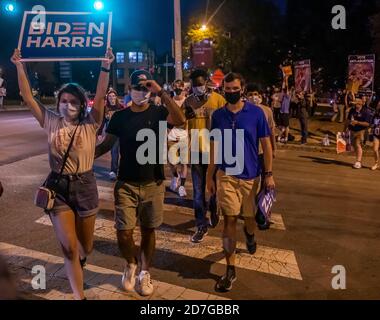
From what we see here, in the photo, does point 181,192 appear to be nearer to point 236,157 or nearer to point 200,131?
point 200,131

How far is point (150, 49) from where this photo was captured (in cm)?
10469

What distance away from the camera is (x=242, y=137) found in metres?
4.50

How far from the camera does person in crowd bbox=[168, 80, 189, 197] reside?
7.45m

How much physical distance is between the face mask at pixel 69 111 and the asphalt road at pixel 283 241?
1768 mm

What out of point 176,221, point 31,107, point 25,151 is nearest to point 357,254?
point 176,221

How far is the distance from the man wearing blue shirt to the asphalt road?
0.45 m

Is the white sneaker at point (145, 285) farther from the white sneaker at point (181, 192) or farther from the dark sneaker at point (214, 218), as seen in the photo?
the white sneaker at point (181, 192)

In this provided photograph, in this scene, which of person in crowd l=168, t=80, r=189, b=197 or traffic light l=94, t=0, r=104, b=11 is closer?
person in crowd l=168, t=80, r=189, b=197

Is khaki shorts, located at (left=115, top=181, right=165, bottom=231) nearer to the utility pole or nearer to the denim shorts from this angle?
the denim shorts

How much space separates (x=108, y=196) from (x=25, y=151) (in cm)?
568

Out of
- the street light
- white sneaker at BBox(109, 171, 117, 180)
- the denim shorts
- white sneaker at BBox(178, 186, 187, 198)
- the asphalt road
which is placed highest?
the street light

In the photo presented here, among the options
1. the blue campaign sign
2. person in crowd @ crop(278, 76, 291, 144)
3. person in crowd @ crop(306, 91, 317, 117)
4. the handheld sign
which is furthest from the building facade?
the handheld sign

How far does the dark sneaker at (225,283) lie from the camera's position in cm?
434

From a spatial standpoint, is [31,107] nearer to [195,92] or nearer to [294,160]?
[195,92]
